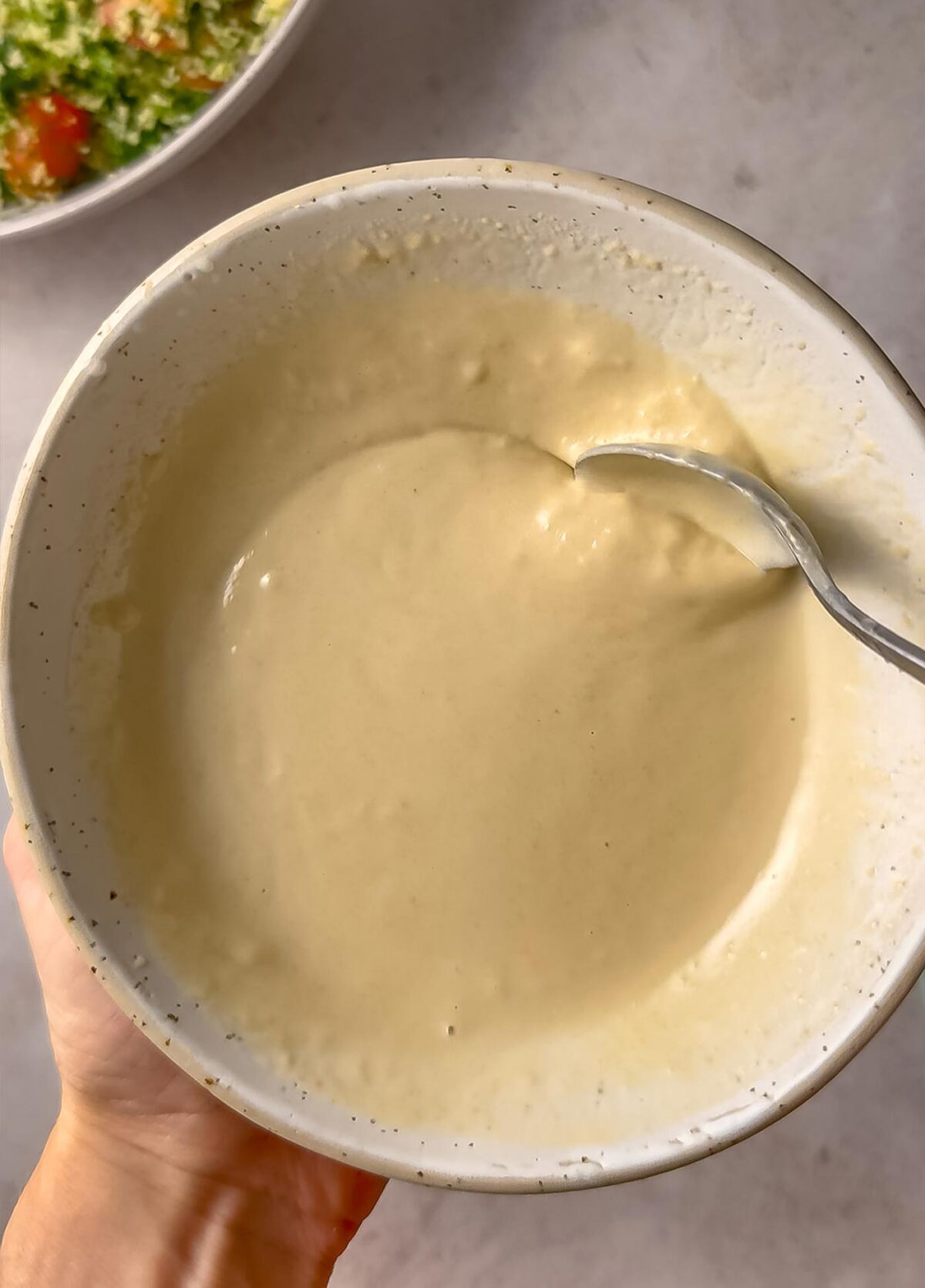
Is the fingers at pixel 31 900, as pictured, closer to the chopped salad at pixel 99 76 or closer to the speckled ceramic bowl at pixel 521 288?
the speckled ceramic bowl at pixel 521 288

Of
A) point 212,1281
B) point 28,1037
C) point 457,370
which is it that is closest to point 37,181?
point 457,370

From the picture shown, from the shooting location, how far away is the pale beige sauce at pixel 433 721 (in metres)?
0.63

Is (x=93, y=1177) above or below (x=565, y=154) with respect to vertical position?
below

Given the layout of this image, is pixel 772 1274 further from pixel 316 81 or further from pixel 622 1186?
pixel 316 81

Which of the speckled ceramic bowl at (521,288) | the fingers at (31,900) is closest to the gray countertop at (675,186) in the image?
the fingers at (31,900)

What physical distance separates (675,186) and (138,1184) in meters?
0.86

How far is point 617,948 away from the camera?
66cm

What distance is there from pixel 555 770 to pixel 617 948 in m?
0.12

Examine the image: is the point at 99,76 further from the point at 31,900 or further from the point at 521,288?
the point at 31,900

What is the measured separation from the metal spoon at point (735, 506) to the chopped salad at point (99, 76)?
402 millimetres

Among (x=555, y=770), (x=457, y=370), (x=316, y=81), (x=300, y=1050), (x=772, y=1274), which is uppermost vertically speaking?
(x=316, y=81)

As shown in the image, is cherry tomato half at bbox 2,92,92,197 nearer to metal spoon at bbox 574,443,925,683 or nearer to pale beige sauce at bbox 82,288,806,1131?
pale beige sauce at bbox 82,288,806,1131

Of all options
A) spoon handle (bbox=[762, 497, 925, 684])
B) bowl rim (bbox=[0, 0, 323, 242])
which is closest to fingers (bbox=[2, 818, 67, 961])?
bowl rim (bbox=[0, 0, 323, 242])

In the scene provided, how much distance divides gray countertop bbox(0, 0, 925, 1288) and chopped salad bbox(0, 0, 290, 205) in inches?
2.1
